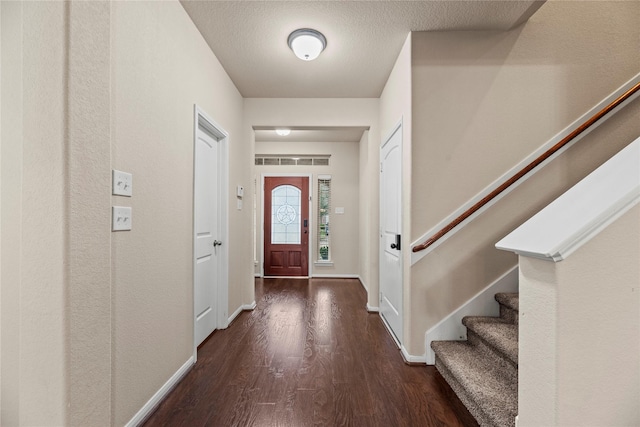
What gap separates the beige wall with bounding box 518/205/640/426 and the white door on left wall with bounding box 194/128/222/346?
2.23 meters

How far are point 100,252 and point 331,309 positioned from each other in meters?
2.96

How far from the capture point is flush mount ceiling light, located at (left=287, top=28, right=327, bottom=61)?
248 centimetres

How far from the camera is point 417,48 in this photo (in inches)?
98.6

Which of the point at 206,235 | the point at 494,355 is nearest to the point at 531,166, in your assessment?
the point at 494,355

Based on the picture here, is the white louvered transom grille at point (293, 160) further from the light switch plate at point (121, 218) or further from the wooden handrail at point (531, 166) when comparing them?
the light switch plate at point (121, 218)

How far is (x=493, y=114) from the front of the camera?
8.11 feet

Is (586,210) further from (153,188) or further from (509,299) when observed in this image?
(153,188)

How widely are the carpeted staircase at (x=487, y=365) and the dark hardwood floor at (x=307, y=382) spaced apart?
14 cm

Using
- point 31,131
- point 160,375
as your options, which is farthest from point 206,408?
point 31,131

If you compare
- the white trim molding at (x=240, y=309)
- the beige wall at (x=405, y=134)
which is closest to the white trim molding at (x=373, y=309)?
the beige wall at (x=405, y=134)

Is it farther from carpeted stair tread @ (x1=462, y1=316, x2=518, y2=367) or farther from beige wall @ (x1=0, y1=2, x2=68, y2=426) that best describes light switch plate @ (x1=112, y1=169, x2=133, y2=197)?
carpeted stair tread @ (x1=462, y1=316, x2=518, y2=367)

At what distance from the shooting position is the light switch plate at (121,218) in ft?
4.94

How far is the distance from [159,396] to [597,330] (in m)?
2.14

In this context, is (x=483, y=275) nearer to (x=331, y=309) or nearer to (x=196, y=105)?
(x=331, y=309)
